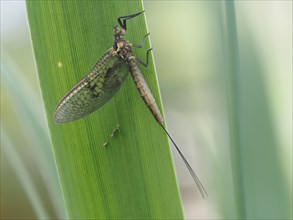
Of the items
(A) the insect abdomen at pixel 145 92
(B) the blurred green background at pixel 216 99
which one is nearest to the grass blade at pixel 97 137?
(A) the insect abdomen at pixel 145 92

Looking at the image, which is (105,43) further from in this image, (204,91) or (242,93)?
(204,91)

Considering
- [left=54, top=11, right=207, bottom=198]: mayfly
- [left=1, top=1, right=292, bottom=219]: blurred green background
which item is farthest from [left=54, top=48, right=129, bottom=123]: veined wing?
[left=1, top=1, right=292, bottom=219]: blurred green background

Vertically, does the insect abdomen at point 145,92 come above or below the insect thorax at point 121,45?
below

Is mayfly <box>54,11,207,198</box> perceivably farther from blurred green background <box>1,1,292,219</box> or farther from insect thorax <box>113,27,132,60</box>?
blurred green background <box>1,1,292,219</box>

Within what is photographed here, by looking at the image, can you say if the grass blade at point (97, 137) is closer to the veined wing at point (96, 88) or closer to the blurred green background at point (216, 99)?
the veined wing at point (96, 88)

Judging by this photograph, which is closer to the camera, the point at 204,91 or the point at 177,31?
the point at 204,91

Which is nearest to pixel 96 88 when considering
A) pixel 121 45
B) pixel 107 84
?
pixel 107 84

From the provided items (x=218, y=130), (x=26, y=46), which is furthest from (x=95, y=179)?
(x=26, y=46)
